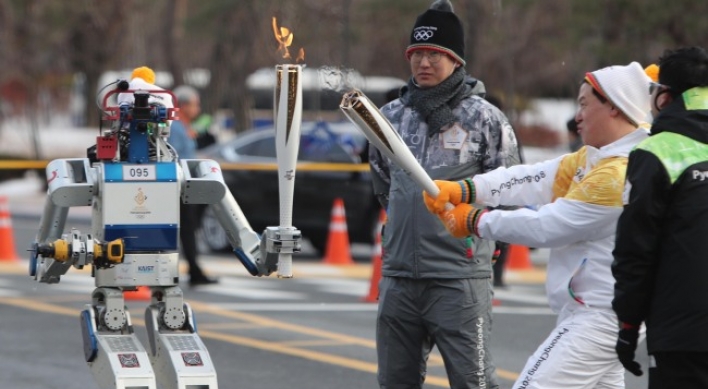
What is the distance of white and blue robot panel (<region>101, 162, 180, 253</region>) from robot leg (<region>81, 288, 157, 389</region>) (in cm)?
31

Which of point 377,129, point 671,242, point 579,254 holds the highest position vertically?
point 377,129

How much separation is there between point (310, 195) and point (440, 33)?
11552 mm

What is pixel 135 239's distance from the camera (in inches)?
283

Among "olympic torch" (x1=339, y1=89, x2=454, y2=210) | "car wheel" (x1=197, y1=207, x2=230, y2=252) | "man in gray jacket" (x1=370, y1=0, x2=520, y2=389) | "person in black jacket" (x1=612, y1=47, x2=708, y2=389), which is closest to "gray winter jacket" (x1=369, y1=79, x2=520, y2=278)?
"man in gray jacket" (x1=370, y1=0, x2=520, y2=389)

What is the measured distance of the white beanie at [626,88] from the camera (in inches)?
226

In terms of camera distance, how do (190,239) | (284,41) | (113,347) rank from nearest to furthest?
1. (284,41)
2. (113,347)
3. (190,239)

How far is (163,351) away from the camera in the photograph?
727 centimetres

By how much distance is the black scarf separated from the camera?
6.60 meters

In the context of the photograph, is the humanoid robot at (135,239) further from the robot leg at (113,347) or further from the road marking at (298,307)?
the road marking at (298,307)

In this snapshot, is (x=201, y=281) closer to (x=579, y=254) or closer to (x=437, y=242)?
(x=437, y=242)

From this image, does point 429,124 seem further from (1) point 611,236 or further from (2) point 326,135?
(2) point 326,135

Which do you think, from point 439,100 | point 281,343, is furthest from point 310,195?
point 439,100

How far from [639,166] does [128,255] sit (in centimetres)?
299

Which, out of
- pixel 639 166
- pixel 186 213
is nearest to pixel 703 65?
pixel 639 166
